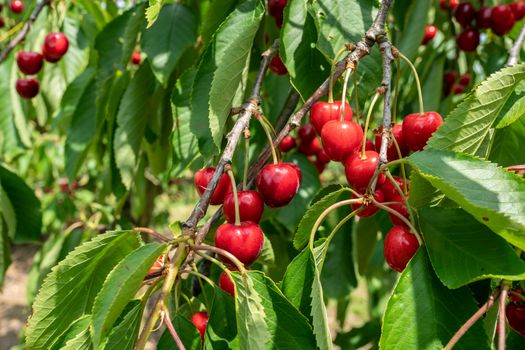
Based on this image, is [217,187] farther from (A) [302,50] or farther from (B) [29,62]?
(B) [29,62]

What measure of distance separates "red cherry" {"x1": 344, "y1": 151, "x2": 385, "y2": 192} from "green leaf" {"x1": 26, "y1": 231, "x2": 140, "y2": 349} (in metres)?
0.42

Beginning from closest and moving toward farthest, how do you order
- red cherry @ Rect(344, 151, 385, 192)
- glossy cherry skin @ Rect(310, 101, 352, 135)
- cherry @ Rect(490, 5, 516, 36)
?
red cherry @ Rect(344, 151, 385, 192), glossy cherry skin @ Rect(310, 101, 352, 135), cherry @ Rect(490, 5, 516, 36)

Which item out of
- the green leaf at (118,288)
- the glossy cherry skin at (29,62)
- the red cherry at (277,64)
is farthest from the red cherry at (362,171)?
the glossy cherry skin at (29,62)

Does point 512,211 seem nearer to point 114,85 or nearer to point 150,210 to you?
point 114,85

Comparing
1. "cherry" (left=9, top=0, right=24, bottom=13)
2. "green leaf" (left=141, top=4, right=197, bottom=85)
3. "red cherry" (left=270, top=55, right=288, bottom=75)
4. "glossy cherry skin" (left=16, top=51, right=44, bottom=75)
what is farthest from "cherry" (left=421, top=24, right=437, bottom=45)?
"cherry" (left=9, top=0, right=24, bottom=13)

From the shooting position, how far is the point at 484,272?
0.77 metres

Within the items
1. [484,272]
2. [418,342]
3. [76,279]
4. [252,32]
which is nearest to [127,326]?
[76,279]

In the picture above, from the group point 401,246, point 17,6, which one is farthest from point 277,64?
point 17,6

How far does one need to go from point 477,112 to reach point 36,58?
2.00 meters

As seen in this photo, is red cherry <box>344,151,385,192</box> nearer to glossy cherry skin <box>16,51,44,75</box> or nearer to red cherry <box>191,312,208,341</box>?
red cherry <box>191,312,208,341</box>

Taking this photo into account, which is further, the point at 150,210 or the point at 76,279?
the point at 150,210

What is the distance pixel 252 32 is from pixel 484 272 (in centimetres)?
A: 74

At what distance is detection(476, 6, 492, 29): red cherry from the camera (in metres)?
2.01

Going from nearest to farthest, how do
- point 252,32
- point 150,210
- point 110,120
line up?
1. point 252,32
2. point 110,120
3. point 150,210
